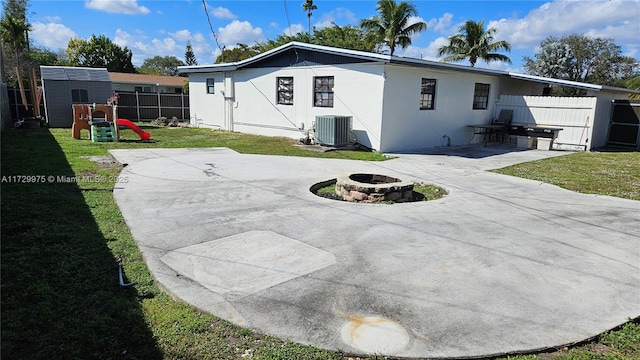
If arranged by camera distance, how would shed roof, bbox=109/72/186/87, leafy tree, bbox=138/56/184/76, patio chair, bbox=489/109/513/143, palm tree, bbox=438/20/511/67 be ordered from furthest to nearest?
1. leafy tree, bbox=138/56/184/76
2. shed roof, bbox=109/72/186/87
3. palm tree, bbox=438/20/511/67
4. patio chair, bbox=489/109/513/143

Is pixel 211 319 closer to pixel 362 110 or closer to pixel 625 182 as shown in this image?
pixel 625 182

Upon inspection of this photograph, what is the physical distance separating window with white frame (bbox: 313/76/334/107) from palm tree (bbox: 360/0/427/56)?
62.3 feet

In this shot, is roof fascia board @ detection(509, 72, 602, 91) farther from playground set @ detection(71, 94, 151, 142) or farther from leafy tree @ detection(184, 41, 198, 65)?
leafy tree @ detection(184, 41, 198, 65)

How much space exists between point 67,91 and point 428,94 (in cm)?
1531

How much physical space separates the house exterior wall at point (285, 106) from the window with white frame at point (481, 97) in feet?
18.2

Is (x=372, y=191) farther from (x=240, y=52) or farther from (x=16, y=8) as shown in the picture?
(x=16, y=8)

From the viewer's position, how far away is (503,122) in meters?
17.0

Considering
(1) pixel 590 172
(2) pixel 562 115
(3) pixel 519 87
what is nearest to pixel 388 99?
(1) pixel 590 172

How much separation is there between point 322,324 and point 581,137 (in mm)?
16159

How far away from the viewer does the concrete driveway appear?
3062 millimetres

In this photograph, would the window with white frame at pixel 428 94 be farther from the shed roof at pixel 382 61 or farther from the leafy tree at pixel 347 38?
the leafy tree at pixel 347 38

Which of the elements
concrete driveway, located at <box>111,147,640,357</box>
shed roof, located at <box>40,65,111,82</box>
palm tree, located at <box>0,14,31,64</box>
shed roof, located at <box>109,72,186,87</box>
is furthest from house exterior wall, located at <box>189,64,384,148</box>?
palm tree, located at <box>0,14,31,64</box>

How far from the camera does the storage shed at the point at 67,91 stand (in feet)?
57.6

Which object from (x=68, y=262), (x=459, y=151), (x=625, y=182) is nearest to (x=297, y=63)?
(x=459, y=151)
